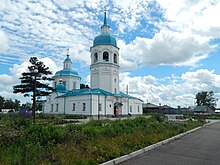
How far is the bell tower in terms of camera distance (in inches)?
1635

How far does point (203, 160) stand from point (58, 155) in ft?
15.3

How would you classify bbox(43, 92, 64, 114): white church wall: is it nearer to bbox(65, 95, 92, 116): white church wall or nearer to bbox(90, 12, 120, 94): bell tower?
bbox(65, 95, 92, 116): white church wall

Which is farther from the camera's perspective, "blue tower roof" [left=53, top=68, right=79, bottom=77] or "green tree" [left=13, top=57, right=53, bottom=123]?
"blue tower roof" [left=53, top=68, right=79, bottom=77]

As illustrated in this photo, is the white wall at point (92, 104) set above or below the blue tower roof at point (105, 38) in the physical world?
below

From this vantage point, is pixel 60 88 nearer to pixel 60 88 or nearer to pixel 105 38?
pixel 60 88

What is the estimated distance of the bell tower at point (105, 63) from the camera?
136 feet

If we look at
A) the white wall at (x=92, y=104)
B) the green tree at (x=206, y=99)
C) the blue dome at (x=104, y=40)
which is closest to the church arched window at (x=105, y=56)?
the blue dome at (x=104, y=40)

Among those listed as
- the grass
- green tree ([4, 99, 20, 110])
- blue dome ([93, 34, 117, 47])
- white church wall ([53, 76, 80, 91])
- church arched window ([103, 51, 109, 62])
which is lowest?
the grass

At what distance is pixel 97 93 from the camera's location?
38.4 meters

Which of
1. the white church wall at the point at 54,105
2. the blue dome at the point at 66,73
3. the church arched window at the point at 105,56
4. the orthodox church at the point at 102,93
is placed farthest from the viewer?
the blue dome at the point at 66,73

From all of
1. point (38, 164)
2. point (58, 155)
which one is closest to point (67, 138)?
point (58, 155)

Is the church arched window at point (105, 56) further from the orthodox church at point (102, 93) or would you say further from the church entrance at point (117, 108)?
the church entrance at point (117, 108)

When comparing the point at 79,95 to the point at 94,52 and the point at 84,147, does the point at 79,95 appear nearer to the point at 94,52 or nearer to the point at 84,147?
the point at 94,52


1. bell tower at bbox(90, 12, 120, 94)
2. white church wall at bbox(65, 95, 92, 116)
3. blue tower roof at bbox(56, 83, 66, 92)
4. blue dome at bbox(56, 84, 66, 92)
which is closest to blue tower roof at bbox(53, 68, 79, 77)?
blue tower roof at bbox(56, 83, 66, 92)
